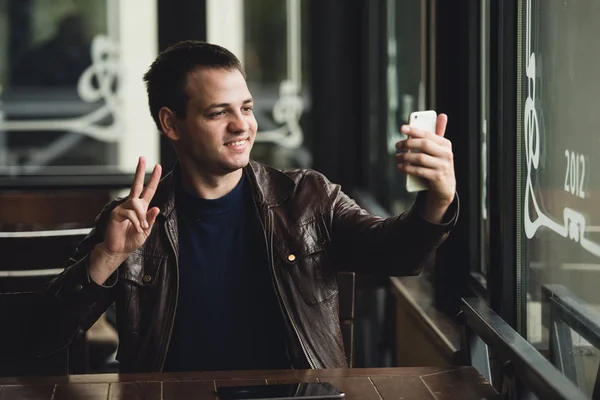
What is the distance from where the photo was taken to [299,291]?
2.37 meters

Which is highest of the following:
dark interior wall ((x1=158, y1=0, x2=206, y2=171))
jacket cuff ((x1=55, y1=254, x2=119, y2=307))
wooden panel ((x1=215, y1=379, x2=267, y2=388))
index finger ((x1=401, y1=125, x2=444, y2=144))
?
dark interior wall ((x1=158, y1=0, x2=206, y2=171))

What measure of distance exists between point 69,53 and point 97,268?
3.30 meters

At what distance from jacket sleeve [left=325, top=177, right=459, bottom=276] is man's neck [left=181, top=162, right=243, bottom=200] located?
8.5 inches

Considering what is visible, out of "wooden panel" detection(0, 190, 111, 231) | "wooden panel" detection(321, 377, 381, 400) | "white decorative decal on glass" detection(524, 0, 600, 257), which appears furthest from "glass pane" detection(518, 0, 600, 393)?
"wooden panel" detection(0, 190, 111, 231)

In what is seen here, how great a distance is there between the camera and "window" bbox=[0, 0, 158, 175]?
17.2 feet

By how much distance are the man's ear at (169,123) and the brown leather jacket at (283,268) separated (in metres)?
0.11

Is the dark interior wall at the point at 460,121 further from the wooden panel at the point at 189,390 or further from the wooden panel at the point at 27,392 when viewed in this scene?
the wooden panel at the point at 27,392

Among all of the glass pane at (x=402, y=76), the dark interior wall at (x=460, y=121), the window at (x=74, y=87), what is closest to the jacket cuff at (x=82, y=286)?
the dark interior wall at (x=460, y=121)

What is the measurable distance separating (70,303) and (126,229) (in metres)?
0.21

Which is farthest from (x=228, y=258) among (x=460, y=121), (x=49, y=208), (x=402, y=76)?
(x=402, y=76)

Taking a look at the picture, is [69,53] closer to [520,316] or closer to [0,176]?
[0,176]

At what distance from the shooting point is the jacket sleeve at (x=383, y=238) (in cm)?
215

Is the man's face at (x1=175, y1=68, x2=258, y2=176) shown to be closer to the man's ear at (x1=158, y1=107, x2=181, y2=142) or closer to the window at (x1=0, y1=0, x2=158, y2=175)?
the man's ear at (x1=158, y1=107, x2=181, y2=142)

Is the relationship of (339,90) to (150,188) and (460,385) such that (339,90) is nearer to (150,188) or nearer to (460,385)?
(150,188)
